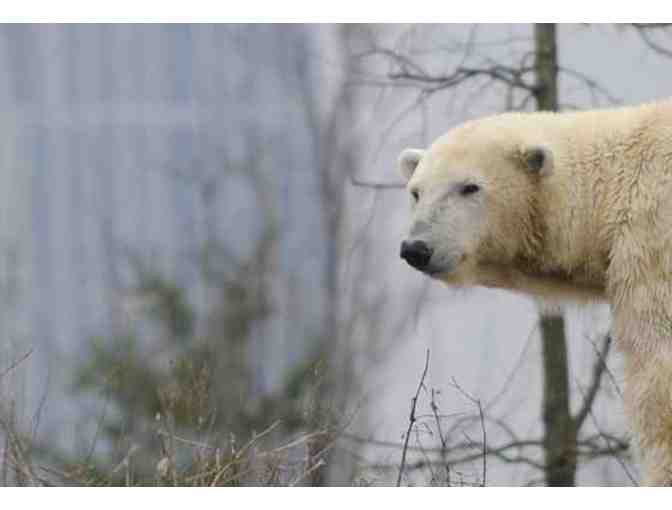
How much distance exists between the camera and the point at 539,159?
228 inches

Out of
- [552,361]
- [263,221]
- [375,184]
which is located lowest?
[552,361]

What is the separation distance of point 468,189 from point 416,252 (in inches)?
13.0

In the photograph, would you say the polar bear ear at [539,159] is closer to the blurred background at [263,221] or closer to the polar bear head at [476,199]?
the polar bear head at [476,199]

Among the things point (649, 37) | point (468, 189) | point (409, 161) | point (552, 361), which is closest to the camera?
point (468, 189)

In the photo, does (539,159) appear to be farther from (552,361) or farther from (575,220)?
(552,361)

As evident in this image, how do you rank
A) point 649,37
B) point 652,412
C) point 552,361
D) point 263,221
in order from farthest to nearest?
point 552,361 < point 263,221 < point 649,37 < point 652,412

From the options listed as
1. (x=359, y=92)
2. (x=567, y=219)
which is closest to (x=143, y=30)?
(x=359, y=92)

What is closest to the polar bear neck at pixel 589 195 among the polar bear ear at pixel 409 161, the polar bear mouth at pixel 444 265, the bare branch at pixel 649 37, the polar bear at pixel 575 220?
the polar bear at pixel 575 220

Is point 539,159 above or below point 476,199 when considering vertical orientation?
above

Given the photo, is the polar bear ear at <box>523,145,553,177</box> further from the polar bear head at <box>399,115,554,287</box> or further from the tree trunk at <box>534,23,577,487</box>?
the tree trunk at <box>534,23,577,487</box>

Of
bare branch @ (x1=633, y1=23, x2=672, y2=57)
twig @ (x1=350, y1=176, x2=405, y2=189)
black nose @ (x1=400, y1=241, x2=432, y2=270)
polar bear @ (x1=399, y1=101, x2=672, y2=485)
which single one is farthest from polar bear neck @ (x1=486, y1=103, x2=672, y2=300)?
twig @ (x1=350, y1=176, x2=405, y2=189)

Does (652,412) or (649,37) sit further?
(649,37)

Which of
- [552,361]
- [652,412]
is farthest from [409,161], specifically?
[552,361]

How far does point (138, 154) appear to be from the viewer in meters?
7.77
